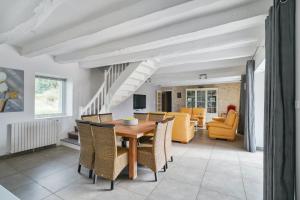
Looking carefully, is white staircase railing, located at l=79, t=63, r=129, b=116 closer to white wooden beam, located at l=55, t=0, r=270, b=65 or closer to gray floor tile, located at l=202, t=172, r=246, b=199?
white wooden beam, located at l=55, t=0, r=270, b=65

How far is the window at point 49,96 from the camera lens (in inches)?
168

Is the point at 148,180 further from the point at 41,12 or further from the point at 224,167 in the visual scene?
the point at 41,12

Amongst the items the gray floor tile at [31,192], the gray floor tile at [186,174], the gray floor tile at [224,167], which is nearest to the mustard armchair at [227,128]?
the gray floor tile at [224,167]

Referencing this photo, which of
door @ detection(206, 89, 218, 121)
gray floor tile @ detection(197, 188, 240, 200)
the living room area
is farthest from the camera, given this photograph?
door @ detection(206, 89, 218, 121)

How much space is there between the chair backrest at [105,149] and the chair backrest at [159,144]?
2.06 feet

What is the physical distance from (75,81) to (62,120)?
1219 millimetres

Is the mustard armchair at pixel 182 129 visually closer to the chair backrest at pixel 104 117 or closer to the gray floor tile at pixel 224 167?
the gray floor tile at pixel 224 167

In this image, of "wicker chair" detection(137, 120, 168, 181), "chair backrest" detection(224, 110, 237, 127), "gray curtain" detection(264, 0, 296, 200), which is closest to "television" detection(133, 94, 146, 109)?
"chair backrest" detection(224, 110, 237, 127)

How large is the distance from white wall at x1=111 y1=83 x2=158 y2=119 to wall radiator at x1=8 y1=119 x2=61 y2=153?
222 centimetres

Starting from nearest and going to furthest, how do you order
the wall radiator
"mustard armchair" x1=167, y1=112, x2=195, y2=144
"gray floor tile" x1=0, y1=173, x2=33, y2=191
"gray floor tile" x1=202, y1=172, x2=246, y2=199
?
"gray floor tile" x1=202, y1=172, x2=246, y2=199, "gray floor tile" x1=0, y1=173, x2=33, y2=191, the wall radiator, "mustard armchair" x1=167, y1=112, x2=195, y2=144

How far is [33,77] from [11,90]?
56cm

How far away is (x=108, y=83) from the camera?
A: 523 cm

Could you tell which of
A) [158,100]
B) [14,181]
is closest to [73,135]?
[14,181]

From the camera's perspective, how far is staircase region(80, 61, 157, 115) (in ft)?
15.0
